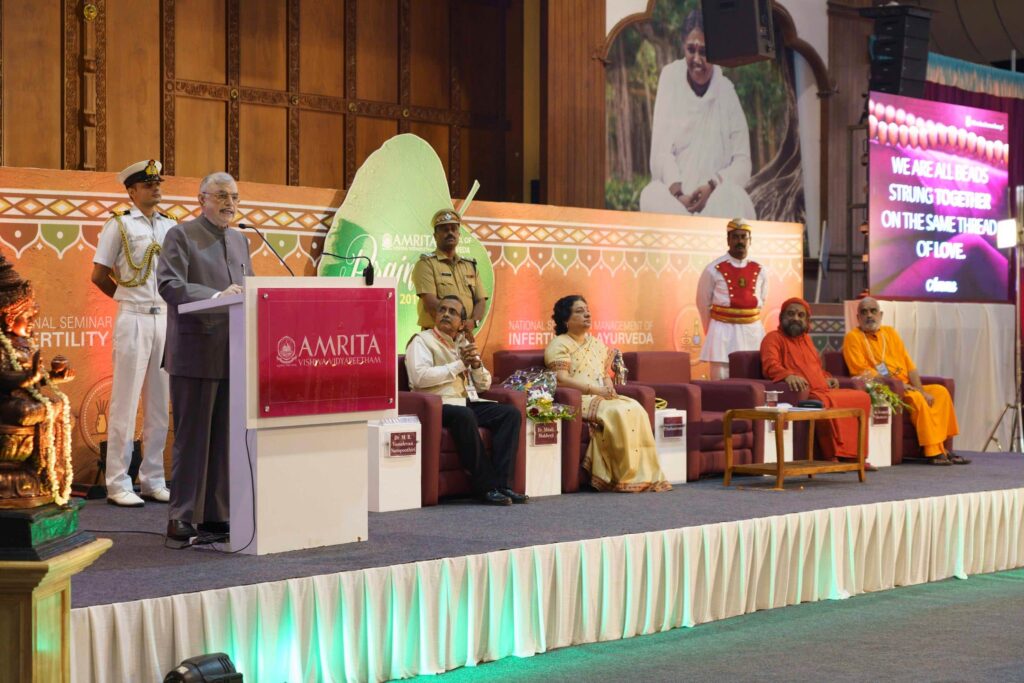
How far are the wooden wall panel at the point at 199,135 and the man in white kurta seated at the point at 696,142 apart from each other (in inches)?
135

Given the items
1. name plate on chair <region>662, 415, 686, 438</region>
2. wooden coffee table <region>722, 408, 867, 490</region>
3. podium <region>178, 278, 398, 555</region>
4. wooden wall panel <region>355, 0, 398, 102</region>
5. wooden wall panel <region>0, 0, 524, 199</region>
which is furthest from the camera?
wooden wall panel <region>355, 0, 398, 102</region>

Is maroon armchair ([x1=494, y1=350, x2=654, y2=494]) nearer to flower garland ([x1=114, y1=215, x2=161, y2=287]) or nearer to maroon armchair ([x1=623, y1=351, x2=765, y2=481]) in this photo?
maroon armchair ([x1=623, y1=351, x2=765, y2=481])

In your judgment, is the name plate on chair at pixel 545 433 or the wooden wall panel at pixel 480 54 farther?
the wooden wall panel at pixel 480 54

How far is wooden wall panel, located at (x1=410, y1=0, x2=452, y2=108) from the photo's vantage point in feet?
35.3

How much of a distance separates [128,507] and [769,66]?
7.90m

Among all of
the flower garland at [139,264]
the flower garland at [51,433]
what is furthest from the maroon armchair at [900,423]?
the flower garland at [51,433]

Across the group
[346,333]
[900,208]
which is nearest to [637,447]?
[346,333]

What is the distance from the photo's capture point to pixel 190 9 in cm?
955

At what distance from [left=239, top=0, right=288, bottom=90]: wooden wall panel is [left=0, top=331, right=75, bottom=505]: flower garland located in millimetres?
7822

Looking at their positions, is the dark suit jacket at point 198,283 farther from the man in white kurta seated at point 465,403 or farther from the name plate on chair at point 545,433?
the name plate on chair at point 545,433

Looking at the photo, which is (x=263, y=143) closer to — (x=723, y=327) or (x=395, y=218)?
(x=395, y=218)

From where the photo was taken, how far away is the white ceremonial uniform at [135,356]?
18.6 ft

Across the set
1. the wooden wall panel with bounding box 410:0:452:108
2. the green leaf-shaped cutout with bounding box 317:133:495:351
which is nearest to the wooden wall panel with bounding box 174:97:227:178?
the wooden wall panel with bounding box 410:0:452:108

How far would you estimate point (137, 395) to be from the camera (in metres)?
5.72
